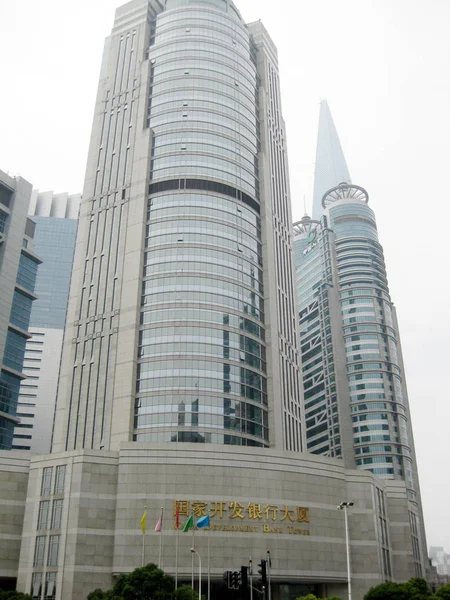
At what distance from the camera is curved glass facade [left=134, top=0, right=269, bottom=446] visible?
84.2 meters

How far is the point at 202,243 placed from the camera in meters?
93.8

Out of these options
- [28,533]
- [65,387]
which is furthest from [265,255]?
[28,533]

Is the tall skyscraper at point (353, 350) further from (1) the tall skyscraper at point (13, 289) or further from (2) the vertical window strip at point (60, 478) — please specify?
(2) the vertical window strip at point (60, 478)

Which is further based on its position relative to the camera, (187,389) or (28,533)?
(187,389)

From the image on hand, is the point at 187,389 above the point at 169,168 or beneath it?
beneath

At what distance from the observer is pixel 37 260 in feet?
394

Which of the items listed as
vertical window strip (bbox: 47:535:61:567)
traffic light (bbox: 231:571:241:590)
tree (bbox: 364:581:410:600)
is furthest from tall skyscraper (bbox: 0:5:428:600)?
traffic light (bbox: 231:571:241:590)

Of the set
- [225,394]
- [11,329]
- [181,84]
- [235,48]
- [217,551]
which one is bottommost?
[217,551]

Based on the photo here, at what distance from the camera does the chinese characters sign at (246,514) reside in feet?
224

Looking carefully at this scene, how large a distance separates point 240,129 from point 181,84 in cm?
1252

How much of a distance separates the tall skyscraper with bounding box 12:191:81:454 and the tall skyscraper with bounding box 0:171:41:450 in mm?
46962

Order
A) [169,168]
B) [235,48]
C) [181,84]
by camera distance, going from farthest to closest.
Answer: [235,48]
[181,84]
[169,168]

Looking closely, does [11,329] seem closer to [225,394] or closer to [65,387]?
[65,387]

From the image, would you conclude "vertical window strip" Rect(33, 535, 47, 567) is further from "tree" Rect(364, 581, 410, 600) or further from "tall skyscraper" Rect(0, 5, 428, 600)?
"tree" Rect(364, 581, 410, 600)
